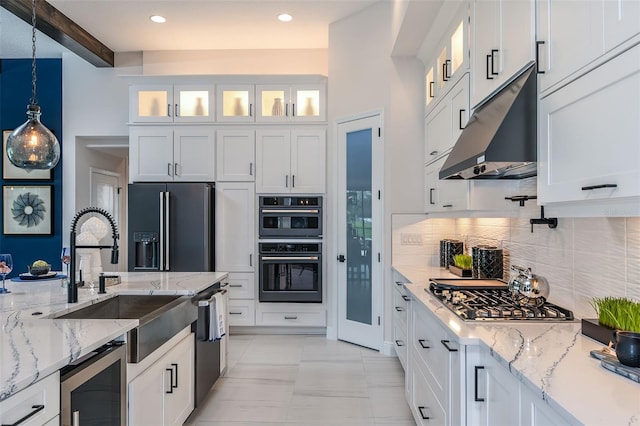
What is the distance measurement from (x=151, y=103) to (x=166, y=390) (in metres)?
3.73

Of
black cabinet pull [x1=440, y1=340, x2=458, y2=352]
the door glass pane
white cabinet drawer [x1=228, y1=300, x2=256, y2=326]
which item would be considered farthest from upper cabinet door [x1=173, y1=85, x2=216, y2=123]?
black cabinet pull [x1=440, y1=340, x2=458, y2=352]

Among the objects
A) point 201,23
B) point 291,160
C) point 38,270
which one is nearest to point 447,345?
point 38,270

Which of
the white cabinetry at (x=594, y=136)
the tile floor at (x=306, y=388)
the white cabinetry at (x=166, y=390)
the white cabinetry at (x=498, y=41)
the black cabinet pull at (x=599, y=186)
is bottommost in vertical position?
the tile floor at (x=306, y=388)

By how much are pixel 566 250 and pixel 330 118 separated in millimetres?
3167

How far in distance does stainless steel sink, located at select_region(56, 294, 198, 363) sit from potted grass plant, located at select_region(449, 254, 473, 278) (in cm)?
200

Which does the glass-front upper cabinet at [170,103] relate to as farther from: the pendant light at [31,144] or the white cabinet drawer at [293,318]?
the white cabinet drawer at [293,318]

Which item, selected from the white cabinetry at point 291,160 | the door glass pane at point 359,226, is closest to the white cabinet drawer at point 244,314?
the door glass pane at point 359,226

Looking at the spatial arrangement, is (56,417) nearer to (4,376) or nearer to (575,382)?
(4,376)

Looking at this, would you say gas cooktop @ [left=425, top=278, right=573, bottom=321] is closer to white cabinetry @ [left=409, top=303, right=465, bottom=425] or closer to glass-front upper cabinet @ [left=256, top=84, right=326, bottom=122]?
white cabinetry @ [left=409, top=303, right=465, bottom=425]

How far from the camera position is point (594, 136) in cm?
126

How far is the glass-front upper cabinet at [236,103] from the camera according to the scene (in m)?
4.80

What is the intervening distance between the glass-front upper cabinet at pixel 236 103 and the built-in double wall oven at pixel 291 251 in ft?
3.70

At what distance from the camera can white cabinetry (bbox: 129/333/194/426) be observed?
189cm

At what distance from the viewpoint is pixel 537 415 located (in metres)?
1.15
